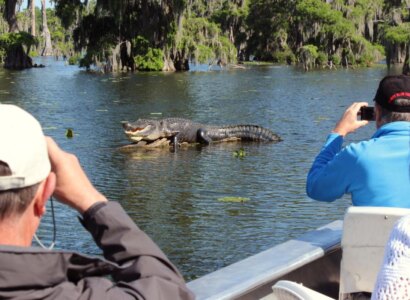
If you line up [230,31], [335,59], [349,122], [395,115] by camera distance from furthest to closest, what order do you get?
[230,31] → [335,59] → [349,122] → [395,115]

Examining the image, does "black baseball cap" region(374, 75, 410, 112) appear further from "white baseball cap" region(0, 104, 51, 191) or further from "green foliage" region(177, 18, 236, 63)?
"green foliage" region(177, 18, 236, 63)

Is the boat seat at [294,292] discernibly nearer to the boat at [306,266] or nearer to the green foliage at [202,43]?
the boat at [306,266]

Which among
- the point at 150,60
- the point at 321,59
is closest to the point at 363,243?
the point at 150,60

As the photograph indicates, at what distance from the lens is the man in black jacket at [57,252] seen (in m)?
1.52

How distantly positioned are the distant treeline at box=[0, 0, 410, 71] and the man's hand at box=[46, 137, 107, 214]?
38.7 m

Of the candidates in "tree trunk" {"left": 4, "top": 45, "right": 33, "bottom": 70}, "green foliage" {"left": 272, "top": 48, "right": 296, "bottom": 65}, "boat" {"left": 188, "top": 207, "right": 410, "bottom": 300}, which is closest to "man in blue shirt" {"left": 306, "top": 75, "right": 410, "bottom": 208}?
"boat" {"left": 188, "top": 207, "right": 410, "bottom": 300}

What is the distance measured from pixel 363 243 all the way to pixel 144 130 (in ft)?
32.5

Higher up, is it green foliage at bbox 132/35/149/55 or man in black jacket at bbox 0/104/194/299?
man in black jacket at bbox 0/104/194/299

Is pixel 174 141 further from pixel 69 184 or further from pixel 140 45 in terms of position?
pixel 140 45

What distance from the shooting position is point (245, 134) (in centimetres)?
1378

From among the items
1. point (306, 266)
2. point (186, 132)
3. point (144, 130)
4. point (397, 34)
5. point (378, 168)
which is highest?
point (397, 34)

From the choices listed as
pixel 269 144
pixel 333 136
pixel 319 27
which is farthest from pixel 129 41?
pixel 333 136

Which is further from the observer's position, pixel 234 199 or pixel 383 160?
pixel 234 199

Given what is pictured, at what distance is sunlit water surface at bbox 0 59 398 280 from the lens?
23.5 ft
